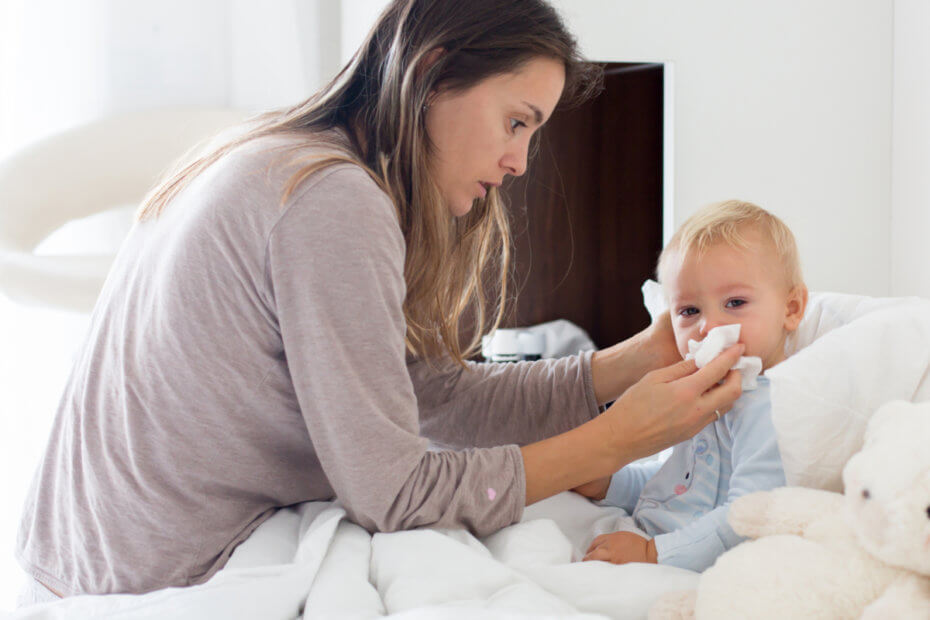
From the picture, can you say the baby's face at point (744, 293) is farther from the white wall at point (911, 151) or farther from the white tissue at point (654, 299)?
the white wall at point (911, 151)

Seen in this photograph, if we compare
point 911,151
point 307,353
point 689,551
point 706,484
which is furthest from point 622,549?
point 911,151

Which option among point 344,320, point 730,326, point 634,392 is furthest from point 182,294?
point 730,326

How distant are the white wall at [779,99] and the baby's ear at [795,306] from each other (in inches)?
49.3

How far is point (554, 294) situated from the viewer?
253 centimetres

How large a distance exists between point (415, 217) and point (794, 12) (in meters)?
1.78

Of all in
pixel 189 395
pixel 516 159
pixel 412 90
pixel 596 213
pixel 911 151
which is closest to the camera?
pixel 189 395

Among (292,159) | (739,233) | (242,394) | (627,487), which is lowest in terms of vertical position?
(627,487)

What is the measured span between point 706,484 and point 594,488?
164 millimetres

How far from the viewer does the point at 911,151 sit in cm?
226

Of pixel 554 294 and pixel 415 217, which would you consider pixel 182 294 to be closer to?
pixel 415 217

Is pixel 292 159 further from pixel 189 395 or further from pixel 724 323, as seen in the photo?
pixel 724 323

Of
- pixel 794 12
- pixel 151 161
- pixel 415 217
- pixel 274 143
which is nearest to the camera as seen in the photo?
pixel 274 143

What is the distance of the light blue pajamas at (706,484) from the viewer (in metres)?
0.86

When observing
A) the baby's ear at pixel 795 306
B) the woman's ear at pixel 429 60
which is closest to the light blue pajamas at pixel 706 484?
the baby's ear at pixel 795 306
